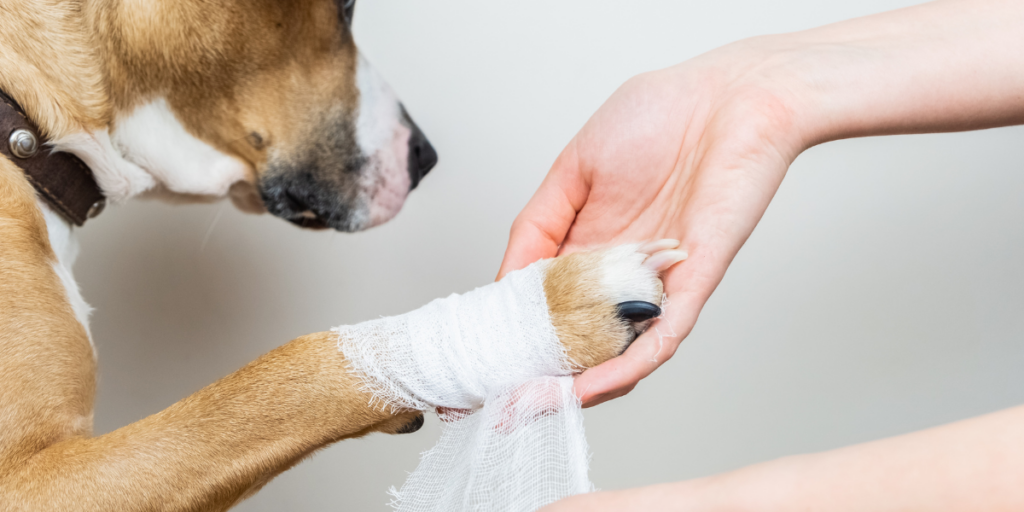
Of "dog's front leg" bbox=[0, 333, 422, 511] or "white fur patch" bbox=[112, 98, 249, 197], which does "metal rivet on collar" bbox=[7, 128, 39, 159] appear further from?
"dog's front leg" bbox=[0, 333, 422, 511]

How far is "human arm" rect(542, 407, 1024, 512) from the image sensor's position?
1.25 feet

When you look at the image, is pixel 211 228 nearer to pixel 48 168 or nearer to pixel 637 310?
pixel 48 168

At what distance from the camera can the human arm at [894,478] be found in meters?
0.38

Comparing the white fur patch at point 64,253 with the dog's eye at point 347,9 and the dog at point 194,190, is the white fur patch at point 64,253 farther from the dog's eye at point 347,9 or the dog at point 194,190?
the dog's eye at point 347,9

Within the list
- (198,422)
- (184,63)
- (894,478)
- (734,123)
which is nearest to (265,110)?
(184,63)

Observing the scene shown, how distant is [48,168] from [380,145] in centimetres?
56

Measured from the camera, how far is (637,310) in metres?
0.75

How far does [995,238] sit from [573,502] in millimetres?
1442

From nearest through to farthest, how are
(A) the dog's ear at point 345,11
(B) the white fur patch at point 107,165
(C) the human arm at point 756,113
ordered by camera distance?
(C) the human arm at point 756,113 → (B) the white fur patch at point 107,165 → (A) the dog's ear at point 345,11

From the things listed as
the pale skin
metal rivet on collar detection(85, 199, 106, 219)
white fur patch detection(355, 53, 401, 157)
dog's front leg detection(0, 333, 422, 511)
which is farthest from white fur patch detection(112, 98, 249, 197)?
the pale skin

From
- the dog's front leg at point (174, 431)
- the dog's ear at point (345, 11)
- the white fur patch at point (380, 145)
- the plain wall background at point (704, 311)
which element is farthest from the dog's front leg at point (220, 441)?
the plain wall background at point (704, 311)

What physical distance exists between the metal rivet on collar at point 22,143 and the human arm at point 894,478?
1.06 meters

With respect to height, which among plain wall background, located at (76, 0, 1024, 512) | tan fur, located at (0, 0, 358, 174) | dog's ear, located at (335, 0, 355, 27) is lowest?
plain wall background, located at (76, 0, 1024, 512)

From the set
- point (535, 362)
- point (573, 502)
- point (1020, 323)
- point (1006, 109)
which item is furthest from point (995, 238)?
point (573, 502)
